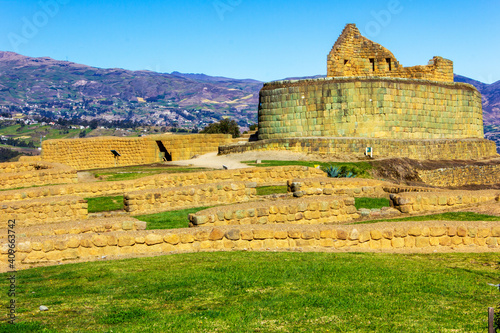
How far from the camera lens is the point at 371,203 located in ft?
61.9

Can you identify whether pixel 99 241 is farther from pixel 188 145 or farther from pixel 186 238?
pixel 188 145

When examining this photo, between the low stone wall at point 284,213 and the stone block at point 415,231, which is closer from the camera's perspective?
the stone block at point 415,231

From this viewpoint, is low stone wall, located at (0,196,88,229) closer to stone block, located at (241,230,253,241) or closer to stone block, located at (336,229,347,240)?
stone block, located at (241,230,253,241)

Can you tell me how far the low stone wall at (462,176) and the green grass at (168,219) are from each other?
16.7 metres

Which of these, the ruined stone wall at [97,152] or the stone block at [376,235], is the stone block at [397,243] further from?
the ruined stone wall at [97,152]

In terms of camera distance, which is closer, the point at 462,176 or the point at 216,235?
the point at 216,235

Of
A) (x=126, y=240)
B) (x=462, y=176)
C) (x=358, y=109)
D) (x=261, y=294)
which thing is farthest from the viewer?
(x=358, y=109)

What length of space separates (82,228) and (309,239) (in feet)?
15.9

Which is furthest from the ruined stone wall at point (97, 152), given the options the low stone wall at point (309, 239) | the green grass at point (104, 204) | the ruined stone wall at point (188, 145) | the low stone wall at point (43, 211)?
the low stone wall at point (309, 239)

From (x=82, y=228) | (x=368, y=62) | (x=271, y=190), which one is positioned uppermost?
(x=368, y=62)

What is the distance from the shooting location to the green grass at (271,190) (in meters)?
22.3

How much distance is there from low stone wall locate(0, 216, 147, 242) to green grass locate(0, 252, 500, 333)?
2.42 metres

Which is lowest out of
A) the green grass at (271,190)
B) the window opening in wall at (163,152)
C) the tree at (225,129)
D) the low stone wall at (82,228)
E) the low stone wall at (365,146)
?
the low stone wall at (82,228)

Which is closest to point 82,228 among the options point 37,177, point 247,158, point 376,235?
point 376,235
